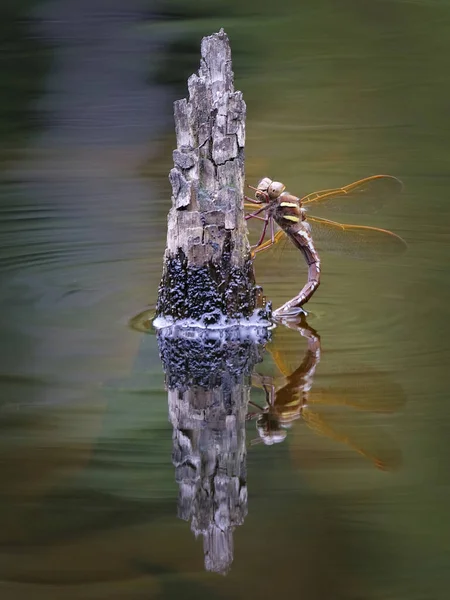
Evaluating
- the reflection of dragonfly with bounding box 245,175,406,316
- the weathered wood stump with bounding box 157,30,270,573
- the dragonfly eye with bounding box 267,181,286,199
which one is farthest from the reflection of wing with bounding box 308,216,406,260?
the weathered wood stump with bounding box 157,30,270,573

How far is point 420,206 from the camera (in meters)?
6.21

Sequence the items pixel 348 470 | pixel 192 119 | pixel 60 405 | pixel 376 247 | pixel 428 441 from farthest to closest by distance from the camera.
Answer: pixel 376 247 < pixel 192 119 < pixel 60 405 < pixel 428 441 < pixel 348 470

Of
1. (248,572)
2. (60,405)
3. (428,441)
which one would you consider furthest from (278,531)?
(60,405)

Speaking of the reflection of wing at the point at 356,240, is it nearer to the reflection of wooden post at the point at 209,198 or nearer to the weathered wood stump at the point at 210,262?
the weathered wood stump at the point at 210,262

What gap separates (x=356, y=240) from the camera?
5.09 m

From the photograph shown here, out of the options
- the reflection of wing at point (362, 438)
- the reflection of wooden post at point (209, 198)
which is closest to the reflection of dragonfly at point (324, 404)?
the reflection of wing at point (362, 438)

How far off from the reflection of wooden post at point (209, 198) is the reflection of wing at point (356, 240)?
0.93 m

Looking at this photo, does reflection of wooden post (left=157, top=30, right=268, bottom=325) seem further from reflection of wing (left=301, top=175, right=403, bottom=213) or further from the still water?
reflection of wing (left=301, top=175, right=403, bottom=213)

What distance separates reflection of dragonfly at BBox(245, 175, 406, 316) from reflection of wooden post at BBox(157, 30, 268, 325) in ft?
1.75

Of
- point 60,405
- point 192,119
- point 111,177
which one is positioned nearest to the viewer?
point 60,405

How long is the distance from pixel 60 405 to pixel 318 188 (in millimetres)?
3170

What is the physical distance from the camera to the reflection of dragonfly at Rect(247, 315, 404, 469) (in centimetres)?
317

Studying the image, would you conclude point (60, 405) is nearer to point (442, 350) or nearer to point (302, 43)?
point (442, 350)

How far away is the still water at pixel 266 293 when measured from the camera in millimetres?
2605
